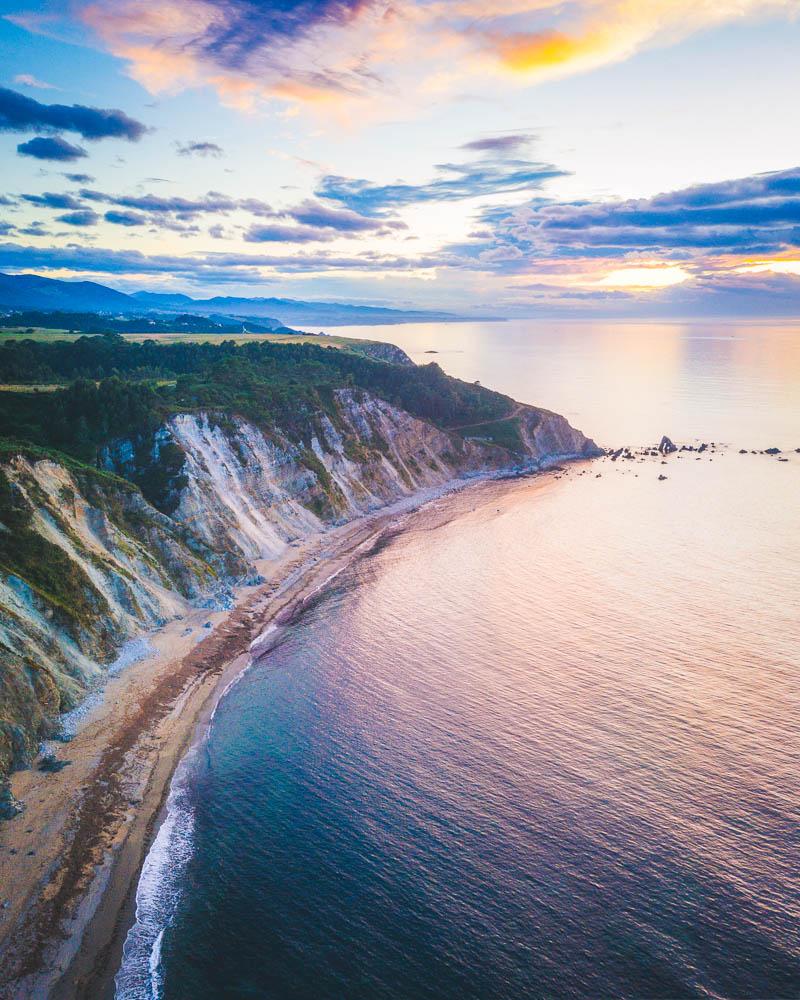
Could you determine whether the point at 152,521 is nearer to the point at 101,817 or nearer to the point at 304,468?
the point at 304,468

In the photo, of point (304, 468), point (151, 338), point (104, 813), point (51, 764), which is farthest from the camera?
point (151, 338)

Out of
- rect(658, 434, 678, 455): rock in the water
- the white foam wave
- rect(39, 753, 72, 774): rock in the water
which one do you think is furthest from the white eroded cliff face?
rect(658, 434, 678, 455): rock in the water

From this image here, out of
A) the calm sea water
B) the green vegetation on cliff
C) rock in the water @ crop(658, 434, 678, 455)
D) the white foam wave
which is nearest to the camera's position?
the calm sea water

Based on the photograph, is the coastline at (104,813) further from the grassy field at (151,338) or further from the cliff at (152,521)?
the grassy field at (151,338)

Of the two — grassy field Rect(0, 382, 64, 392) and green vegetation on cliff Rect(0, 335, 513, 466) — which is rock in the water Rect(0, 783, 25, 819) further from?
grassy field Rect(0, 382, 64, 392)

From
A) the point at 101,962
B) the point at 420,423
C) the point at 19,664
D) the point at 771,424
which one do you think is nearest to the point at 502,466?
the point at 420,423

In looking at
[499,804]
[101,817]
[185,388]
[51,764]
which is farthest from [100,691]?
[185,388]
